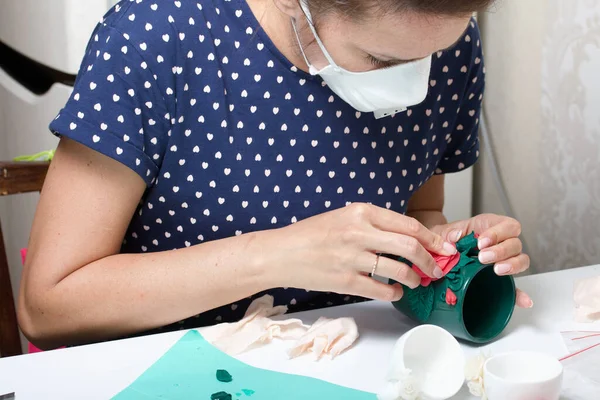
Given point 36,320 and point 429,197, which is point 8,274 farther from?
point 429,197

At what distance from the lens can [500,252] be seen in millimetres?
772

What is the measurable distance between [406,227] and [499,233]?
151 millimetres

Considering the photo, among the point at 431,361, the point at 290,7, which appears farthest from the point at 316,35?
the point at 431,361

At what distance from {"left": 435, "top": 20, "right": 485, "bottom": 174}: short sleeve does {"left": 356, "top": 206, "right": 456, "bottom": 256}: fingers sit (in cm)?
40

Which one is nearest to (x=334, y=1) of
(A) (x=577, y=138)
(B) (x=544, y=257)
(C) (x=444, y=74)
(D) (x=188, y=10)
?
(D) (x=188, y=10)

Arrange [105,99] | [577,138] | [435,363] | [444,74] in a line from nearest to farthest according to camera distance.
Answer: [435,363]
[105,99]
[444,74]
[577,138]

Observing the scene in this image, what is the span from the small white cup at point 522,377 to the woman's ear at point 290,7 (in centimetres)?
46

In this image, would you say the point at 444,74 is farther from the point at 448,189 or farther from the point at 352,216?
the point at 448,189

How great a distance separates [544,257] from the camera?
135cm

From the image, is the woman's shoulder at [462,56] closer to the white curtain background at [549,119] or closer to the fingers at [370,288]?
the white curtain background at [549,119]

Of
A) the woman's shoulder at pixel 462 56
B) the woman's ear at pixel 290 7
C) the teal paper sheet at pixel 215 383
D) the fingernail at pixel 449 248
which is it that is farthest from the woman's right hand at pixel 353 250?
the woman's shoulder at pixel 462 56

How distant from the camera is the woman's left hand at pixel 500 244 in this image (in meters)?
0.77

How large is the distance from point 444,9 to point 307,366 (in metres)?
0.40

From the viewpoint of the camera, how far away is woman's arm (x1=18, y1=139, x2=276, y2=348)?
798mm
